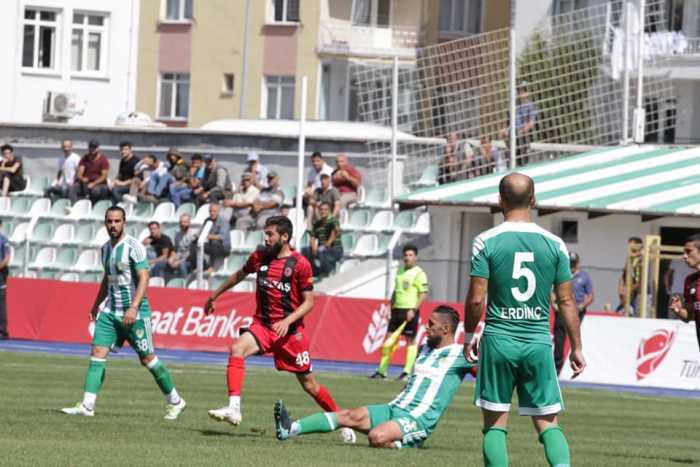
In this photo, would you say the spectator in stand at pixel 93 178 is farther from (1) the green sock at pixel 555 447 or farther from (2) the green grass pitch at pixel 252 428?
(1) the green sock at pixel 555 447

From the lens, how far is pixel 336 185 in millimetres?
36438

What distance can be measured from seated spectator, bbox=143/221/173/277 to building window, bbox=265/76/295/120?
3169cm

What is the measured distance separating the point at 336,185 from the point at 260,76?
30530 millimetres

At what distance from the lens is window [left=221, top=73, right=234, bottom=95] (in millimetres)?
66875

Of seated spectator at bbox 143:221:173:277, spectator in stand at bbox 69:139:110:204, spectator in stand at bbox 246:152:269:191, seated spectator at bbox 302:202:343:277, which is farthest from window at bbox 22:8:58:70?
seated spectator at bbox 302:202:343:277

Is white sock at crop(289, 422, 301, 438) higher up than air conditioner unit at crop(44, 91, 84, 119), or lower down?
lower down

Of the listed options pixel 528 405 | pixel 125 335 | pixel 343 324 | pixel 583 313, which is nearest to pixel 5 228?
pixel 343 324

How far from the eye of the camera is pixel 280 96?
2628 inches

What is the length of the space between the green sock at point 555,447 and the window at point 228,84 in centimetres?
5629

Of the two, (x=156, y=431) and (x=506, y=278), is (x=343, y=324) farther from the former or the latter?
(x=506, y=278)

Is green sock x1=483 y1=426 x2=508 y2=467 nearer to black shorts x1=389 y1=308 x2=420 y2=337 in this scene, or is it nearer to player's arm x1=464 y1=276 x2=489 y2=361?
player's arm x1=464 y1=276 x2=489 y2=361

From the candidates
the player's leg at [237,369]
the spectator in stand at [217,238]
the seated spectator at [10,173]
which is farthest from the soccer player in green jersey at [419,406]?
the seated spectator at [10,173]

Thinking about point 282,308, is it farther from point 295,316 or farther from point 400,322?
point 400,322

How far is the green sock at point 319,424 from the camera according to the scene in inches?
559
